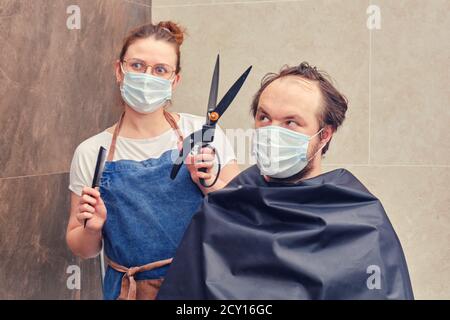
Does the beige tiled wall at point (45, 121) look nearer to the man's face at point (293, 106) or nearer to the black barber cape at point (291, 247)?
the black barber cape at point (291, 247)

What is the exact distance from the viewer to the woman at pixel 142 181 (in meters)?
1.97

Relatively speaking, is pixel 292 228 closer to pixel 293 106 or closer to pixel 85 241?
pixel 293 106

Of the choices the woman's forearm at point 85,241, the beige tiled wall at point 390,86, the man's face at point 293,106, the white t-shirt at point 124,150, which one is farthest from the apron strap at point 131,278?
the beige tiled wall at point 390,86

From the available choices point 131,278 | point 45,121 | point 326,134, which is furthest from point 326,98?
point 45,121

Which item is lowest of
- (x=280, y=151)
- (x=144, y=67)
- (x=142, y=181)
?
(x=142, y=181)

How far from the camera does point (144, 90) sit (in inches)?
78.2

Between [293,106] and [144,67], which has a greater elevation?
[144,67]

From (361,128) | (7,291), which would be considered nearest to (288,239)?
(7,291)

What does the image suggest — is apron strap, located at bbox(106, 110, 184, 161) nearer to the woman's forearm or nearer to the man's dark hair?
the woman's forearm

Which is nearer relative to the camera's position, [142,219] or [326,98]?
[326,98]

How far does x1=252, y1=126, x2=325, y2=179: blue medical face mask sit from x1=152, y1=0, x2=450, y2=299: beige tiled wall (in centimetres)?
107

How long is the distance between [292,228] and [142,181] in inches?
22.4

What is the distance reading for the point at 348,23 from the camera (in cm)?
279

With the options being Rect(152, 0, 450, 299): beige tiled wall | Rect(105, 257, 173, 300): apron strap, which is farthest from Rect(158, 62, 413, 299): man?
Rect(152, 0, 450, 299): beige tiled wall
